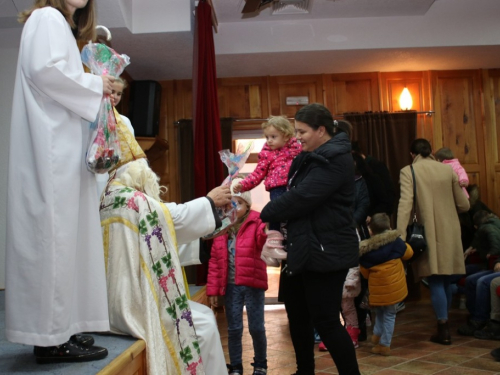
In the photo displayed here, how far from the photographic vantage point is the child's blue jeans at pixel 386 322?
13.3ft

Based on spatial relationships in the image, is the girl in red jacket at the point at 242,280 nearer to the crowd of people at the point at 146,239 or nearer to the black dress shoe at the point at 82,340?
the crowd of people at the point at 146,239

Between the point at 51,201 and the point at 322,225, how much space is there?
125 centimetres

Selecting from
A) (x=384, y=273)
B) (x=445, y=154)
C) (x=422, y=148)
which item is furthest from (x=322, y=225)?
(x=445, y=154)

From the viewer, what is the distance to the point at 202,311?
2662 mm

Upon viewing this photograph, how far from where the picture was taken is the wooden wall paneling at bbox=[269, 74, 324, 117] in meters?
Answer: 6.90

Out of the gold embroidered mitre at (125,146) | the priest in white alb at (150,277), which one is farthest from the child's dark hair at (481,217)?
the gold embroidered mitre at (125,146)

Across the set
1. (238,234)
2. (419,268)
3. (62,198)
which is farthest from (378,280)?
(62,198)

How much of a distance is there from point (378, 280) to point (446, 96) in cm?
362

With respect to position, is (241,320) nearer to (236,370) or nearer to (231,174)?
(236,370)

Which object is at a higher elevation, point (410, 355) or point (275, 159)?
point (275, 159)

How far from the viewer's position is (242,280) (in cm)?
347

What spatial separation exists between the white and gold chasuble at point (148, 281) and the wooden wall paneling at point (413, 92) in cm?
502

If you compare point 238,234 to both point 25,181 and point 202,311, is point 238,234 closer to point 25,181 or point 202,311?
point 202,311

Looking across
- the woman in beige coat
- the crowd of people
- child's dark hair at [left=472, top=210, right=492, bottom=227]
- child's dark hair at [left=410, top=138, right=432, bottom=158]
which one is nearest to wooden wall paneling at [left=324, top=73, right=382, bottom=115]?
child's dark hair at [left=472, top=210, right=492, bottom=227]
